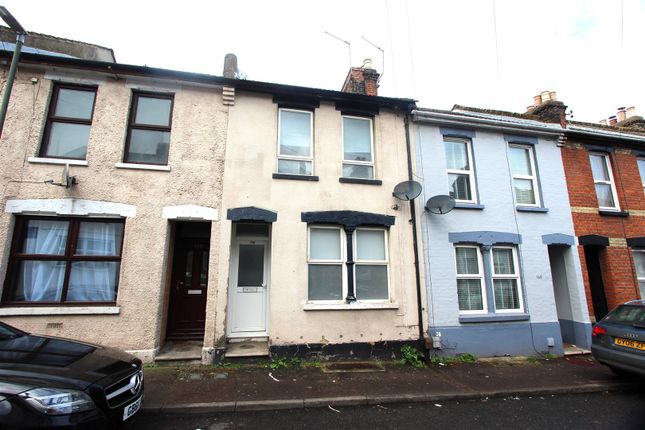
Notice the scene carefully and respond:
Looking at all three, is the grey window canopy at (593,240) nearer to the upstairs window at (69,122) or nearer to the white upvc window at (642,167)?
the white upvc window at (642,167)

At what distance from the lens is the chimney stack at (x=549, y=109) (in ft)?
31.6

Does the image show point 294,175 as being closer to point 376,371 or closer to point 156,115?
point 156,115

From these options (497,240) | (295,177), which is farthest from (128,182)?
(497,240)

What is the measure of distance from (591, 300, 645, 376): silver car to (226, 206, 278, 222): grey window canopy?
6911 millimetres

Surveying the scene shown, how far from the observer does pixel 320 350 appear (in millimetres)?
6723

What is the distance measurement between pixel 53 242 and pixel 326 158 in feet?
20.1

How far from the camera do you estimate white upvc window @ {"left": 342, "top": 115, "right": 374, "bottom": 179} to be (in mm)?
7932

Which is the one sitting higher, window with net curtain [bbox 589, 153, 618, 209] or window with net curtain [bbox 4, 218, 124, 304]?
window with net curtain [bbox 589, 153, 618, 209]

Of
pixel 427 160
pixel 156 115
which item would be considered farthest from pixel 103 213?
pixel 427 160

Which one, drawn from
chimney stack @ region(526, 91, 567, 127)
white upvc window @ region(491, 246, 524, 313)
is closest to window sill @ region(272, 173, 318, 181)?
white upvc window @ region(491, 246, 524, 313)

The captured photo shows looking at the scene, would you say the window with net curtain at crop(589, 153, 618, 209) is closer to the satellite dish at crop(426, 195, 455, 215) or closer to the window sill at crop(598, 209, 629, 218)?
the window sill at crop(598, 209, 629, 218)

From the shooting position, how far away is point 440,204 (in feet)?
24.8

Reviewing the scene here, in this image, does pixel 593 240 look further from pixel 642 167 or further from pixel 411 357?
pixel 411 357

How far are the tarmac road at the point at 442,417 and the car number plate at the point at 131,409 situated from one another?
422 mm
